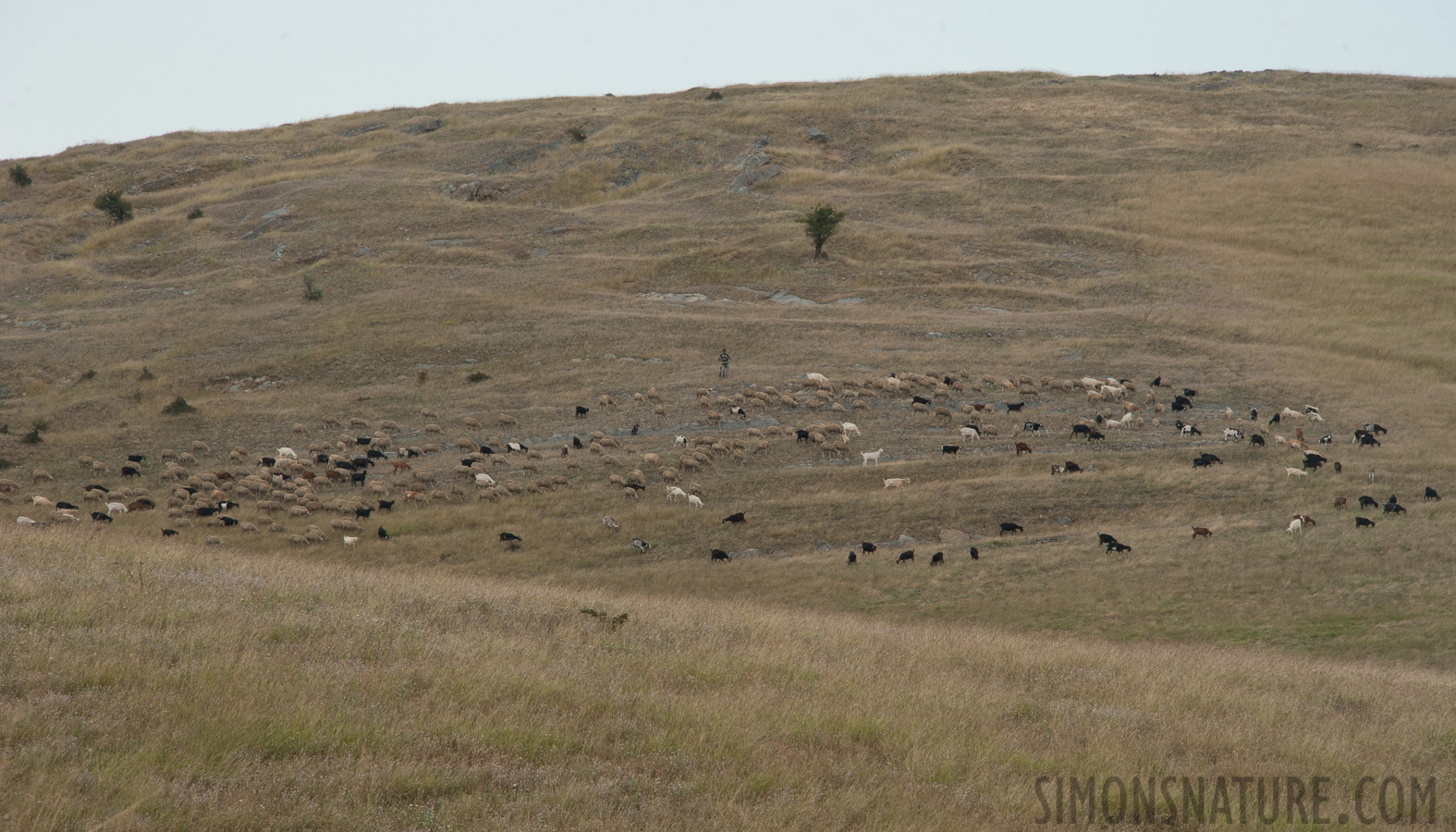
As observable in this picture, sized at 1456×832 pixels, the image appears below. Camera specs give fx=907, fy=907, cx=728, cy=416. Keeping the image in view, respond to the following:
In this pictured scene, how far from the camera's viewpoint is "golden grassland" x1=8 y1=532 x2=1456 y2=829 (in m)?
7.13

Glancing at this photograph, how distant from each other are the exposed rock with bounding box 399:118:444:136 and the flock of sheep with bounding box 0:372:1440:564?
255 ft

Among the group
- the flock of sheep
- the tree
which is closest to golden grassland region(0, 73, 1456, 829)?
the flock of sheep

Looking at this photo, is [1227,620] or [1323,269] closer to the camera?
[1227,620]

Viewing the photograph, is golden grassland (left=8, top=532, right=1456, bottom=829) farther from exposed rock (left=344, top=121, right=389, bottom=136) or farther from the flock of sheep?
exposed rock (left=344, top=121, right=389, bottom=136)

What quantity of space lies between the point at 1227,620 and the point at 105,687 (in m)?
22.5

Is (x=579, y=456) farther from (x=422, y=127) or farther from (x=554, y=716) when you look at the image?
(x=422, y=127)

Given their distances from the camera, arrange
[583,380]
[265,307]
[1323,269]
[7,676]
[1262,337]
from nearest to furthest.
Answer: [7,676] → [583,380] → [1262,337] → [265,307] → [1323,269]

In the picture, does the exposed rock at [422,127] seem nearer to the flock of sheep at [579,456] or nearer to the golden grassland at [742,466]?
the golden grassland at [742,466]

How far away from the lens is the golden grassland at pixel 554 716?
7.13 metres

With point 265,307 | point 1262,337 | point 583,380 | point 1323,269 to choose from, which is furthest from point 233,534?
point 1323,269

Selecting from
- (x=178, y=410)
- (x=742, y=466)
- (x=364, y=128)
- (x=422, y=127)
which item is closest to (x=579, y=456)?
(x=742, y=466)

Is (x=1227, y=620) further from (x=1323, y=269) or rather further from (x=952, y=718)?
(x=1323, y=269)

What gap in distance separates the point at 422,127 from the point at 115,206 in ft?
120

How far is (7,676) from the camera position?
7.95 metres
